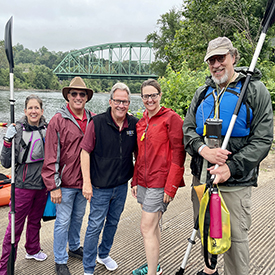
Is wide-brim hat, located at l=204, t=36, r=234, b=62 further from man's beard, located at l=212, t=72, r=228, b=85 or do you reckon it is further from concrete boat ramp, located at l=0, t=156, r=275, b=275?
concrete boat ramp, located at l=0, t=156, r=275, b=275

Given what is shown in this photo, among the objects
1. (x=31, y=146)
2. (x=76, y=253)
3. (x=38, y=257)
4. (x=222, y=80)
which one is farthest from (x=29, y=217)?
(x=222, y=80)

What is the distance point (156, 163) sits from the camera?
7.61ft

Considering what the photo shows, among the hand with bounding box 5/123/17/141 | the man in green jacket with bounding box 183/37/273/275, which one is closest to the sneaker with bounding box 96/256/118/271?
the man in green jacket with bounding box 183/37/273/275

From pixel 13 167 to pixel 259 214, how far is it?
10.3 ft

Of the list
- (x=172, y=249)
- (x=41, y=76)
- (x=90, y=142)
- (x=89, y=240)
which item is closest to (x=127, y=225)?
(x=172, y=249)

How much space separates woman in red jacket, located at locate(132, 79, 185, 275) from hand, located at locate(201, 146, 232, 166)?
0.32 m

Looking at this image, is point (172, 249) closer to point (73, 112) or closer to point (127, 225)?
point (127, 225)

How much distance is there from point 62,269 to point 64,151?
113 cm

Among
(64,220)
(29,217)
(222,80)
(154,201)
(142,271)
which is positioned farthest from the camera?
(29,217)

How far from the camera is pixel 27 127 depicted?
8.61 ft

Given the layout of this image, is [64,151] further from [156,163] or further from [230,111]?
[230,111]

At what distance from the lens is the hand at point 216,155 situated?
1.88 m

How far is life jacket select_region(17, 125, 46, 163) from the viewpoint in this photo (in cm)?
257

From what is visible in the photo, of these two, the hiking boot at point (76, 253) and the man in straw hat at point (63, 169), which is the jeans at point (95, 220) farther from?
the hiking boot at point (76, 253)
